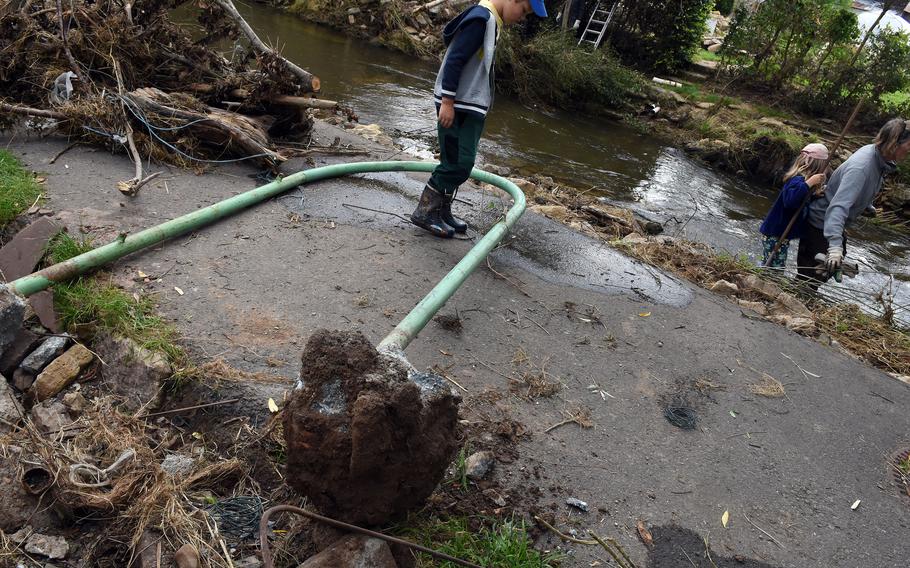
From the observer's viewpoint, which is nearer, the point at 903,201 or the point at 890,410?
the point at 890,410

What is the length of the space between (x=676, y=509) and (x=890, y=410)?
2.13 meters

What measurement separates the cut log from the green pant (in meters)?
2.44

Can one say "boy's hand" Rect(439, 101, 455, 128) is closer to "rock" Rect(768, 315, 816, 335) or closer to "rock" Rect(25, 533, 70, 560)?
"rock" Rect(768, 315, 816, 335)

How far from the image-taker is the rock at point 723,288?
5.06 m

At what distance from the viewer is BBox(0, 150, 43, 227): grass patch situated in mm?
3660

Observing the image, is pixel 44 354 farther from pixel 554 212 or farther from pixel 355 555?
pixel 554 212

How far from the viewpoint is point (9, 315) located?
104 inches

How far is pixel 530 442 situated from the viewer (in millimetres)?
2705

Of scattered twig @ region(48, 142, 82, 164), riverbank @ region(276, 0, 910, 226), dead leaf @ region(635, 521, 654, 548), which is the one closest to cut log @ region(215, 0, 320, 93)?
scattered twig @ region(48, 142, 82, 164)

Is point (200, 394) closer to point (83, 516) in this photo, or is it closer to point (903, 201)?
point (83, 516)

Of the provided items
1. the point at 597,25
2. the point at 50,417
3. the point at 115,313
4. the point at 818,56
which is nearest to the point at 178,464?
the point at 50,417

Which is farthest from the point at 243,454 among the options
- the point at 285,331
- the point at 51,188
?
the point at 51,188

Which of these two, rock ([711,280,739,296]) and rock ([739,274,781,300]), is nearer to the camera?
rock ([711,280,739,296])

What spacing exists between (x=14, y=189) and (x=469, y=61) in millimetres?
3097
